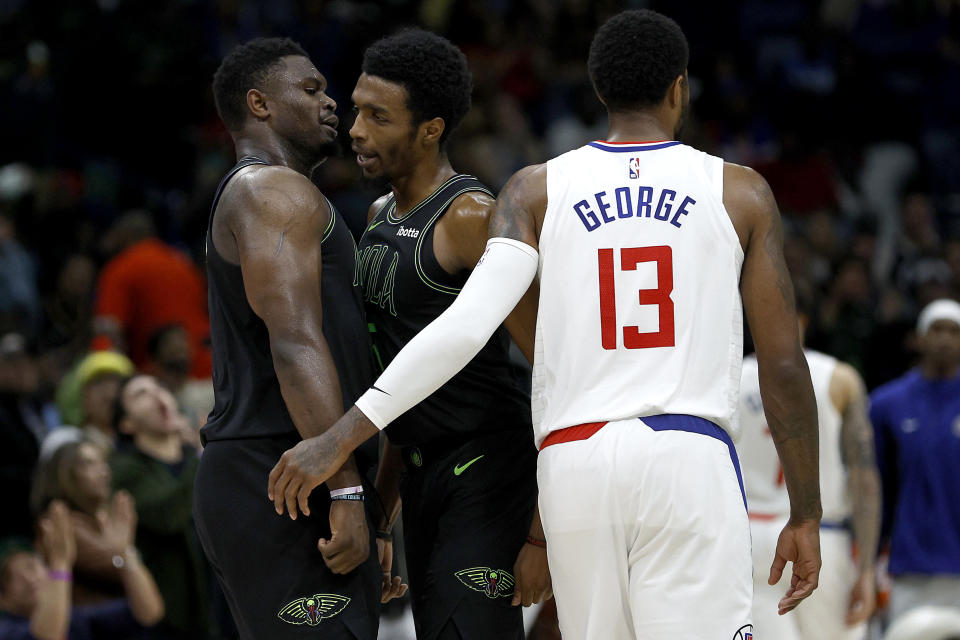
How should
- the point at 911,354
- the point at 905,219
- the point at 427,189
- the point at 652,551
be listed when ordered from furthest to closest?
the point at 905,219, the point at 911,354, the point at 427,189, the point at 652,551

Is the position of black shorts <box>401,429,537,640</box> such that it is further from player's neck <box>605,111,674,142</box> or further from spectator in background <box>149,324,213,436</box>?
spectator in background <box>149,324,213,436</box>

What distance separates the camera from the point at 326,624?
3.87 metres

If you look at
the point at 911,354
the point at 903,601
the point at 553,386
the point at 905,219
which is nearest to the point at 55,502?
the point at 553,386

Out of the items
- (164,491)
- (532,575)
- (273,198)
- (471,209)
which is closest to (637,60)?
(471,209)

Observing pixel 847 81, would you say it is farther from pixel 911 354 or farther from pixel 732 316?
pixel 732 316

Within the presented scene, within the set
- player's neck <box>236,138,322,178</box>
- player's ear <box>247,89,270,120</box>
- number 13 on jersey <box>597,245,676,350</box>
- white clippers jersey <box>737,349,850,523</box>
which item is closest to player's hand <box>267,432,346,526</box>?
number 13 on jersey <box>597,245,676,350</box>

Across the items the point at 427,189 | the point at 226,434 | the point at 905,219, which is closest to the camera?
the point at 226,434

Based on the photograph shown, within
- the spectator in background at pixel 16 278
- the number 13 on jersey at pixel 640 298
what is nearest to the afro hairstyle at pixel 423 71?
the number 13 on jersey at pixel 640 298

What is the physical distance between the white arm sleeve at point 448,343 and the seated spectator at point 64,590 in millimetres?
3875

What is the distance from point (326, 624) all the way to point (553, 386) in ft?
3.11

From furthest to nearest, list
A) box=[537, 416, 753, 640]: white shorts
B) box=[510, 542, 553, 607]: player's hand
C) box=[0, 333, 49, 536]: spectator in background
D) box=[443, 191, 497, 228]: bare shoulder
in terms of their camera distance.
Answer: box=[0, 333, 49, 536]: spectator in background < box=[443, 191, 497, 228]: bare shoulder < box=[510, 542, 553, 607]: player's hand < box=[537, 416, 753, 640]: white shorts

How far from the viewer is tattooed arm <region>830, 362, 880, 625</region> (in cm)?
734

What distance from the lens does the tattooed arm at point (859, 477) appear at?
7.34 m

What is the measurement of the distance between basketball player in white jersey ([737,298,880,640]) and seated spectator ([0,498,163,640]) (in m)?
3.25
